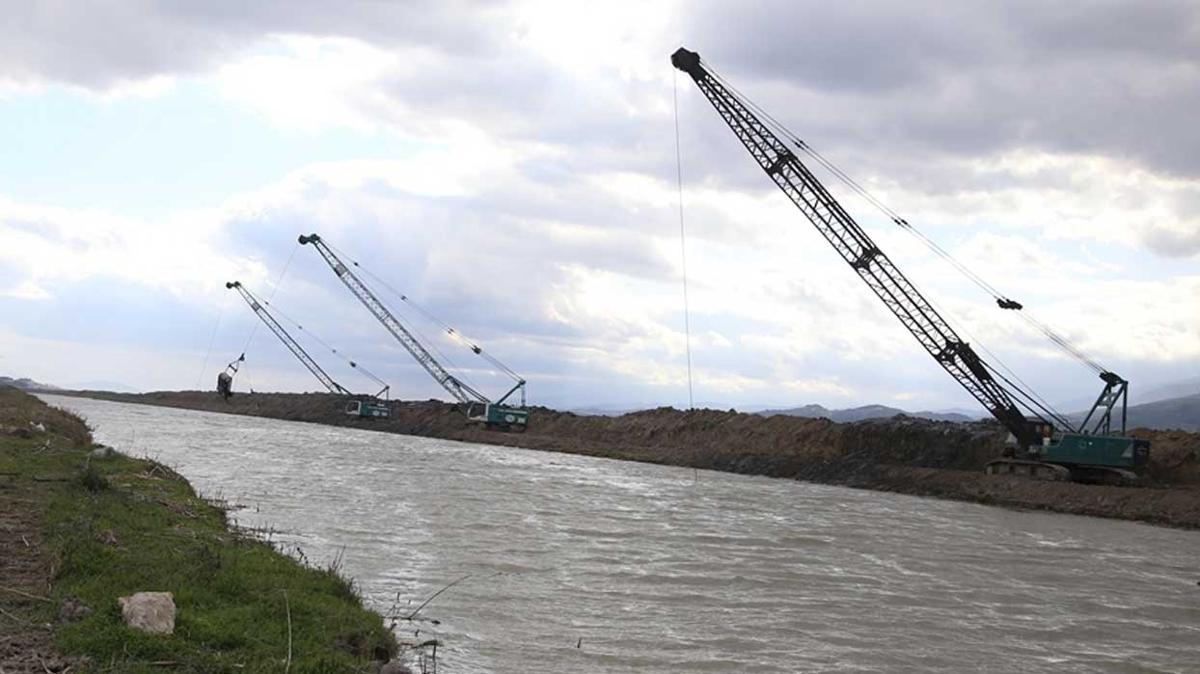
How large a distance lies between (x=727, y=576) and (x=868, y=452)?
47169mm

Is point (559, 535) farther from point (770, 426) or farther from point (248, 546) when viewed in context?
point (770, 426)

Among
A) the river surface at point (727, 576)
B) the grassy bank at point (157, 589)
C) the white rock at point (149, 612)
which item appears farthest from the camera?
the river surface at point (727, 576)

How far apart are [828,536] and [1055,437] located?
104 ft

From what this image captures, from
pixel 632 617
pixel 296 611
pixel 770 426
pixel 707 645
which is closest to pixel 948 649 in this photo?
pixel 707 645

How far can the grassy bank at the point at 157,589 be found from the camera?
985 cm

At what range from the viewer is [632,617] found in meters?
17.2

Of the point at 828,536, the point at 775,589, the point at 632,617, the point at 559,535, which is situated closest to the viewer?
the point at 632,617

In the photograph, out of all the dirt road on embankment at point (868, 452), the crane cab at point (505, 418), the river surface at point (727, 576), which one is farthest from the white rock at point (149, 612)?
the crane cab at point (505, 418)

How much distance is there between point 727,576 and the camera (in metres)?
22.5

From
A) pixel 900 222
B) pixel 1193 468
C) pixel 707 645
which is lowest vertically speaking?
pixel 707 645

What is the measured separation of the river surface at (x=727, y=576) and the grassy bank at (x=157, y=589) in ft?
5.41

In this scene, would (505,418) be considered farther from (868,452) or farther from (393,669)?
(393,669)

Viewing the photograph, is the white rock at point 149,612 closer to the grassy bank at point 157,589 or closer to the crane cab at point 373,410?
the grassy bank at point 157,589

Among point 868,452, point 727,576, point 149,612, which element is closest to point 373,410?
point 868,452
